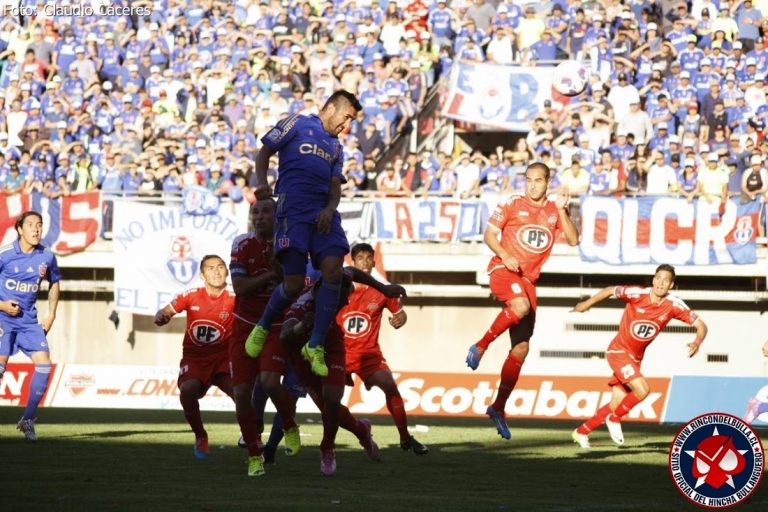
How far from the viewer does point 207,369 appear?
545 inches

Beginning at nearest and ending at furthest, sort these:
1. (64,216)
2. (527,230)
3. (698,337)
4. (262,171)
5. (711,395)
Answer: (262,171) → (527,230) → (698,337) → (711,395) → (64,216)

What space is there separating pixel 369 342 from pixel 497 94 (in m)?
14.2

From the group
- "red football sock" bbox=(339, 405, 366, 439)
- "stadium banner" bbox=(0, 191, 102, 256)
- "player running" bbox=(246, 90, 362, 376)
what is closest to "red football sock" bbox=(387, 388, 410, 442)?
"red football sock" bbox=(339, 405, 366, 439)

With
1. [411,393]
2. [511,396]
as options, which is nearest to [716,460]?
[511,396]

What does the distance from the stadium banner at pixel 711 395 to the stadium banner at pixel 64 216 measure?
12.1 m

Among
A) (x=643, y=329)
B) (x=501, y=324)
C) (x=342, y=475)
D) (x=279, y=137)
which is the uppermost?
(x=279, y=137)

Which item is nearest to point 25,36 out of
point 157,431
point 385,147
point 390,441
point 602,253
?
point 385,147

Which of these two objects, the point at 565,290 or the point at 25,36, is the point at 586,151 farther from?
the point at 25,36

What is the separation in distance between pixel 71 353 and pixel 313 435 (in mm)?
14247

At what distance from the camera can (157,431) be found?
17312mm

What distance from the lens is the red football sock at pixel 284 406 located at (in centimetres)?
1189

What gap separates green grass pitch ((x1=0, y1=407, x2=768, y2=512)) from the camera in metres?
9.59

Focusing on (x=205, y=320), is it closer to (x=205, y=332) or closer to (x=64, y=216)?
(x=205, y=332)

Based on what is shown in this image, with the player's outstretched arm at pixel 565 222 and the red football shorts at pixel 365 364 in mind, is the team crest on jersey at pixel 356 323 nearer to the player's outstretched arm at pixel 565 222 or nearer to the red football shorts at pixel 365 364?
the red football shorts at pixel 365 364
